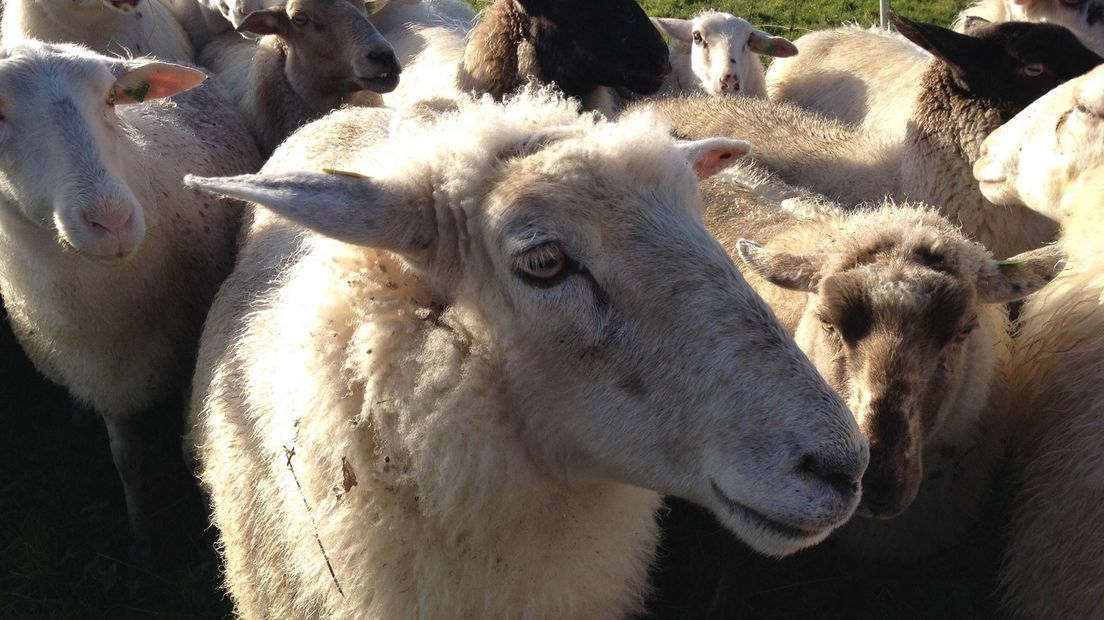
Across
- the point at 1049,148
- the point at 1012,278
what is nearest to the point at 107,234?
the point at 1012,278

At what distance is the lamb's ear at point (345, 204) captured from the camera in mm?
1697

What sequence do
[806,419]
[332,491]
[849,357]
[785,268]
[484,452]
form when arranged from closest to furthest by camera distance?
1. [806,419]
2. [484,452]
3. [332,491]
4. [849,357]
5. [785,268]

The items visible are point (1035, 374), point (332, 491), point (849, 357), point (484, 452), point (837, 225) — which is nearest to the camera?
point (484, 452)

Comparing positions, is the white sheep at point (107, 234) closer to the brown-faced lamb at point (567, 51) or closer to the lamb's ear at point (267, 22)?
the lamb's ear at point (267, 22)

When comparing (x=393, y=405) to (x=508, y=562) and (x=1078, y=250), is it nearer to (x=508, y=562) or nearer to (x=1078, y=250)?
(x=508, y=562)

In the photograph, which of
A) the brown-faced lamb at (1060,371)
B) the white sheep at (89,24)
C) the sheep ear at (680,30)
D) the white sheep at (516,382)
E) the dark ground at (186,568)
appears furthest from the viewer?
the sheep ear at (680,30)

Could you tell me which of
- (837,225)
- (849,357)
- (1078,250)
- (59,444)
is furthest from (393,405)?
(59,444)

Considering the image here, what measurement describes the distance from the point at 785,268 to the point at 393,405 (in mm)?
1286

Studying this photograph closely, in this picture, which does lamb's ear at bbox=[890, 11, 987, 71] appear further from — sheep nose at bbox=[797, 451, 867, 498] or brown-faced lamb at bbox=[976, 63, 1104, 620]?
sheep nose at bbox=[797, 451, 867, 498]

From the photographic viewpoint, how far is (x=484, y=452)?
1855 mm

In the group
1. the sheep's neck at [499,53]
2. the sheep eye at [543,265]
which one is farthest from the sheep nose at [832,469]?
the sheep's neck at [499,53]

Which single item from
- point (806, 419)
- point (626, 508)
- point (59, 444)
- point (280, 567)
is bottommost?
point (59, 444)

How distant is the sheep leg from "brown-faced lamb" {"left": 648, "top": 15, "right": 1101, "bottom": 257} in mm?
3046

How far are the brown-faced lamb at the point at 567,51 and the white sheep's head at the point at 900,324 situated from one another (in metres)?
2.30
